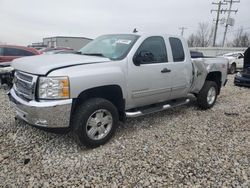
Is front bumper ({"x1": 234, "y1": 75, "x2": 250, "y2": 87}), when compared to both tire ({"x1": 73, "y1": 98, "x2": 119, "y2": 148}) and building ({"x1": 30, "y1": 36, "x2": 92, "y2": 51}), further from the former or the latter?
building ({"x1": 30, "y1": 36, "x2": 92, "y2": 51})

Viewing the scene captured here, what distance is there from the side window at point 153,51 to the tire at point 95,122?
1.07 metres

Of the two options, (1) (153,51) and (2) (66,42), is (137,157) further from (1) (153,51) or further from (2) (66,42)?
(2) (66,42)

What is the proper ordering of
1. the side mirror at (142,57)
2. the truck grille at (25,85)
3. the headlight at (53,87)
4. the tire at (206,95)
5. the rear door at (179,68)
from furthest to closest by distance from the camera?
the tire at (206,95) < the rear door at (179,68) < the side mirror at (142,57) < the truck grille at (25,85) < the headlight at (53,87)

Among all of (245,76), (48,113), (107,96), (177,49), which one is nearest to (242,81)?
(245,76)

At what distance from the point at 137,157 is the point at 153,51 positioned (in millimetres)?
2047

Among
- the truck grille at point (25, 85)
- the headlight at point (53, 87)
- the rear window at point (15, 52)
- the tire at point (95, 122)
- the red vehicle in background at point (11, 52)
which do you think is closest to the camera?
the headlight at point (53, 87)

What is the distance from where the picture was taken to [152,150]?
3.71 meters

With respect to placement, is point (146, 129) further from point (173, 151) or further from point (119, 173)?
point (119, 173)

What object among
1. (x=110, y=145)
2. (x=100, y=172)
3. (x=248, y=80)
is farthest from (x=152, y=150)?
(x=248, y=80)

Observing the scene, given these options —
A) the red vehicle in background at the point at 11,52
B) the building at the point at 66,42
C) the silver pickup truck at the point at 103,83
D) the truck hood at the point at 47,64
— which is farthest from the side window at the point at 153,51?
the building at the point at 66,42

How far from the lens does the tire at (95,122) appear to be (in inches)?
134

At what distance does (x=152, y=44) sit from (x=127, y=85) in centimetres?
110

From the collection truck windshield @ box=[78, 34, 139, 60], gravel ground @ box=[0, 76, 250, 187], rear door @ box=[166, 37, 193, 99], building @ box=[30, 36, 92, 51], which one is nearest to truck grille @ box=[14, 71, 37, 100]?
gravel ground @ box=[0, 76, 250, 187]

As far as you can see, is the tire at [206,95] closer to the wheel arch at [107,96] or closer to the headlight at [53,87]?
the wheel arch at [107,96]
